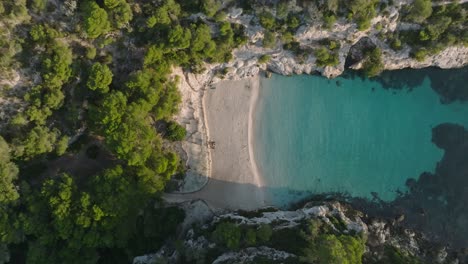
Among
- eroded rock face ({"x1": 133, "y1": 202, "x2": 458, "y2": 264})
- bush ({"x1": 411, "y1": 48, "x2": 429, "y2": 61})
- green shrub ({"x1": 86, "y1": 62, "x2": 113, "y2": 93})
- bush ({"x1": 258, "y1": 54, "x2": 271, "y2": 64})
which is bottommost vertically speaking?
eroded rock face ({"x1": 133, "y1": 202, "x2": 458, "y2": 264})

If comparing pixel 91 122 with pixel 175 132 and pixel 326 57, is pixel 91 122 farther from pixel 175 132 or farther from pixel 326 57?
pixel 326 57

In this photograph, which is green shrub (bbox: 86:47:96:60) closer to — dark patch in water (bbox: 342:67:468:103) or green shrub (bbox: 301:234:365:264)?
green shrub (bbox: 301:234:365:264)

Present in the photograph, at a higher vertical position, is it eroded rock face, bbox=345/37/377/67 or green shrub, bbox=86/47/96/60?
eroded rock face, bbox=345/37/377/67

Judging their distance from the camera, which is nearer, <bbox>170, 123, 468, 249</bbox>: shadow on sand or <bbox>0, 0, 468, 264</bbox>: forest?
<bbox>0, 0, 468, 264</bbox>: forest

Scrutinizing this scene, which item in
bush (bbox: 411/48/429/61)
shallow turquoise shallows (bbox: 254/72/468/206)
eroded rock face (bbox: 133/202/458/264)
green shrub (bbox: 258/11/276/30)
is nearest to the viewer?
eroded rock face (bbox: 133/202/458/264)

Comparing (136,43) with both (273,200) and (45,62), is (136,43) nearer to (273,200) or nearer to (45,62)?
(45,62)

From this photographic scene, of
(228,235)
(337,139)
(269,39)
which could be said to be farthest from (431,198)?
(269,39)

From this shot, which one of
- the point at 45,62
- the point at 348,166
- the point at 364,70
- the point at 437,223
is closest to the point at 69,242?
the point at 45,62

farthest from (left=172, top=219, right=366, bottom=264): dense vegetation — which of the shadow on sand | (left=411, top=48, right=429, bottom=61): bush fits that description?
(left=411, top=48, right=429, bottom=61): bush
